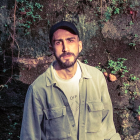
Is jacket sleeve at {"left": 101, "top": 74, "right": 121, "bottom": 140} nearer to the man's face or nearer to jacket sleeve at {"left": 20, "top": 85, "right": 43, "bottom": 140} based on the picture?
the man's face

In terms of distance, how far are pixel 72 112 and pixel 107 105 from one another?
38 centimetres

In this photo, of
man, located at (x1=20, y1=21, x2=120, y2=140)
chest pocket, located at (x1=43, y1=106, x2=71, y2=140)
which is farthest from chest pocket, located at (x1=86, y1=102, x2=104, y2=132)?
chest pocket, located at (x1=43, y1=106, x2=71, y2=140)

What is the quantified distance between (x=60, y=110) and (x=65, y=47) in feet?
1.85

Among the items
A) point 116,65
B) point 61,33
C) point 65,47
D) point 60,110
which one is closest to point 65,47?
point 65,47

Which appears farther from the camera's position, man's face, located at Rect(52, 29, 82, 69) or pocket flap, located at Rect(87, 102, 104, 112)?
pocket flap, located at Rect(87, 102, 104, 112)

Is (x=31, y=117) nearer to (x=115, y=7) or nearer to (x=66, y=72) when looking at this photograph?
(x=66, y=72)

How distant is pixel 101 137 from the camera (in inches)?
77.2

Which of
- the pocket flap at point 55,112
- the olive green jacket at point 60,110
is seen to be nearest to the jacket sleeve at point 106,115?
the olive green jacket at point 60,110

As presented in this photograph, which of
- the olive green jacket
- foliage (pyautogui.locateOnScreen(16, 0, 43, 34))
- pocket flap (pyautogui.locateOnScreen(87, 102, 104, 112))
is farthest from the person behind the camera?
foliage (pyautogui.locateOnScreen(16, 0, 43, 34))

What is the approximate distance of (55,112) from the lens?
70.0 inches

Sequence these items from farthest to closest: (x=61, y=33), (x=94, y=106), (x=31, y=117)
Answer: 1. (x=94, y=106)
2. (x=31, y=117)
3. (x=61, y=33)

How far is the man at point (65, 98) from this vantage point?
5.56 feet

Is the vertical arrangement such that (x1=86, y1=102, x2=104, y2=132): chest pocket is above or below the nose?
below

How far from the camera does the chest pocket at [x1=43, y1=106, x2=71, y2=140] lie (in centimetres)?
178
